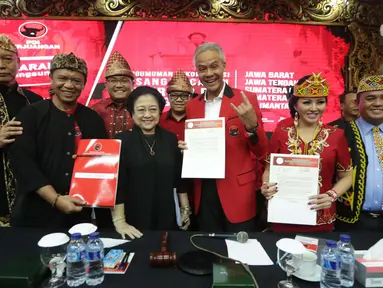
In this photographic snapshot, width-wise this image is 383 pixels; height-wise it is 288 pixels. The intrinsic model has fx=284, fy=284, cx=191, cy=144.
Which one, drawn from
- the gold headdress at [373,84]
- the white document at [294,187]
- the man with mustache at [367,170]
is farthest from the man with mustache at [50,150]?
the gold headdress at [373,84]

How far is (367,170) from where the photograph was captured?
2131 mm

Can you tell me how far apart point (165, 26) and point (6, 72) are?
247cm

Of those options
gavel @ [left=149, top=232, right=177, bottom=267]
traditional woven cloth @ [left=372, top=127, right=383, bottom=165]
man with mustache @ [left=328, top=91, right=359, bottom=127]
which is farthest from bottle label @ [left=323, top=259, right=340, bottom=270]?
man with mustache @ [left=328, top=91, right=359, bottom=127]

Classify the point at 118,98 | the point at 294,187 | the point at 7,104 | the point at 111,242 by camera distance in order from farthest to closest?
the point at 118,98 → the point at 7,104 → the point at 294,187 → the point at 111,242

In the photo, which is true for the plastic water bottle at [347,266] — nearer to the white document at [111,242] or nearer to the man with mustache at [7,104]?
the white document at [111,242]

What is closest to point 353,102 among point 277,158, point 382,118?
point 382,118

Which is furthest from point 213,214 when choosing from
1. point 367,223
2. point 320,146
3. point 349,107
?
point 349,107

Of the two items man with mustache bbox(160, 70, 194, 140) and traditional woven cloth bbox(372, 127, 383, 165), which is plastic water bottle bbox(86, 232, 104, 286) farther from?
traditional woven cloth bbox(372, 127, 383, 165)

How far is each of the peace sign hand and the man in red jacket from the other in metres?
0.07

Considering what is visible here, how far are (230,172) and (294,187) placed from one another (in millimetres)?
564

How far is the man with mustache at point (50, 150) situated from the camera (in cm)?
195

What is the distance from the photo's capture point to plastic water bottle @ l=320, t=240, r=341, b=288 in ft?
3.83

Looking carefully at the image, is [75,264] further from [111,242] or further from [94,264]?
[111,242]

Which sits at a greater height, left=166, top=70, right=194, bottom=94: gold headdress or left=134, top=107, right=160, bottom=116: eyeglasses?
left=166, top=70, right=194, bottom=94: gold headdress
